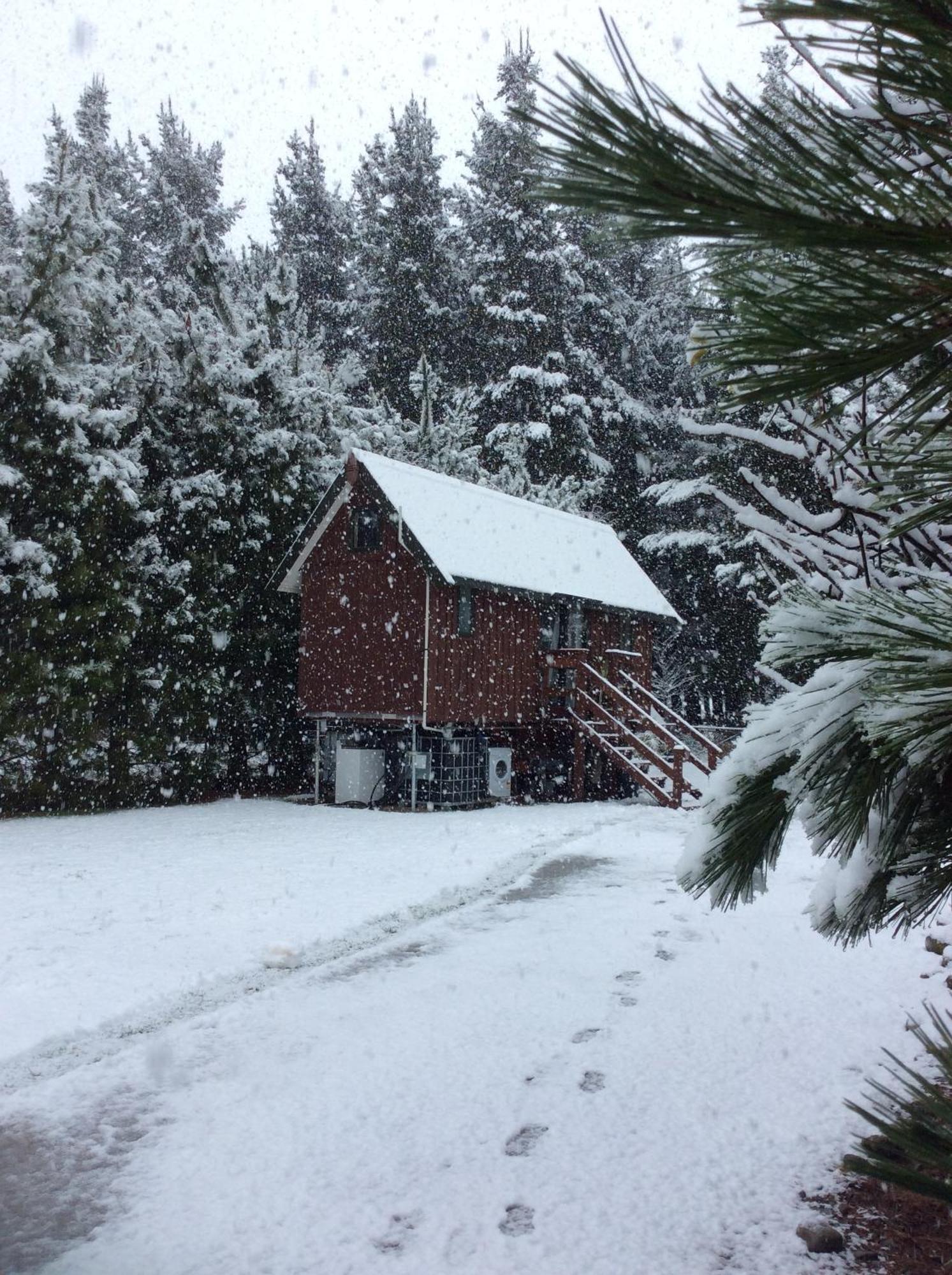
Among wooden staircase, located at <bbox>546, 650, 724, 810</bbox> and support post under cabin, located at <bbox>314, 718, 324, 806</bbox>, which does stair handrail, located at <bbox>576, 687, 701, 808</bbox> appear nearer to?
wooden staircase, located at <bbox>546, 650, 724, 810</bbox>

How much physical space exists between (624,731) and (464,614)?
3619 mm

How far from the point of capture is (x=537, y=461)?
1240 inches

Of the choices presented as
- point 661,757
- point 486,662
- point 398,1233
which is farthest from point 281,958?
point 661,757

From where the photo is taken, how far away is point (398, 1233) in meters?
3.19

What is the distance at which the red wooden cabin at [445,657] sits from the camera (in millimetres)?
16422

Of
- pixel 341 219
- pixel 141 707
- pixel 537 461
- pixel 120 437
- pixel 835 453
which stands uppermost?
pixel 341 219

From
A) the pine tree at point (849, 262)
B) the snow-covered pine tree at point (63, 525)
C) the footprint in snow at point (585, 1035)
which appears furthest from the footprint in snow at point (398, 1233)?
the snow-covered pine tree at point (63, 525)

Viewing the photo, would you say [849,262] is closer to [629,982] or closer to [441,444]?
[629,982]

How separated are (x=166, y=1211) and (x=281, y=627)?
15.2 meters

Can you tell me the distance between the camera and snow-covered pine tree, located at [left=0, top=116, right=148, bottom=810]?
1398 centimetres

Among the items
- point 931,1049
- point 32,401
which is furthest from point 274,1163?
point 32,401

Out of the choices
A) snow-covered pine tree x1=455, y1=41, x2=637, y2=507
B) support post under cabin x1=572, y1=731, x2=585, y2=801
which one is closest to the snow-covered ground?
support post under cabin x1=572, y1=731, x2=585, y2=801

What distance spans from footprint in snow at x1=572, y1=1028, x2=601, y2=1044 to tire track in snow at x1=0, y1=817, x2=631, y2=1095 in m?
2.08

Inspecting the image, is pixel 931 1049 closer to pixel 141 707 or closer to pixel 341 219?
pixel 141 707
